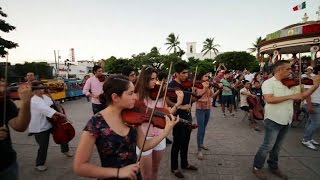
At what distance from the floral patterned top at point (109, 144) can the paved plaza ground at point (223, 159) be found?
2.82 m

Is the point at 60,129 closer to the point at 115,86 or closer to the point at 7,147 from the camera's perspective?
the point at 7,147

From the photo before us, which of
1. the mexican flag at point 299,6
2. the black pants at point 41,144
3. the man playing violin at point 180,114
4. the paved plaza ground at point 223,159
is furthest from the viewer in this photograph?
the mexican flag at point 299,6

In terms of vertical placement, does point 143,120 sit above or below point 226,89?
above

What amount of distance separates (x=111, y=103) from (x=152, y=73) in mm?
1518

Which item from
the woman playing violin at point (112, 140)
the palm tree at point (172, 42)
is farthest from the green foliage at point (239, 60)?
the woman playing violin at point (112, 140)

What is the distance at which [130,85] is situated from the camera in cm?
209

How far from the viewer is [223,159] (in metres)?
5.54

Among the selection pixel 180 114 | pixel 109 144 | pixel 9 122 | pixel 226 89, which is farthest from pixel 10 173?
pixel 226 89

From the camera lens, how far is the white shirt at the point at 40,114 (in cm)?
483

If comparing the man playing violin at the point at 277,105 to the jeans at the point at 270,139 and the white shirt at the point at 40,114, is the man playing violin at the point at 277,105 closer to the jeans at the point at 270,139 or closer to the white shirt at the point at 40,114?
the jeans at the point at 270,139

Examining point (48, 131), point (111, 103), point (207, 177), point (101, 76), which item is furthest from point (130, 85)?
point (101, 76)

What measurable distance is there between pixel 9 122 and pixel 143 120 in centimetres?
121

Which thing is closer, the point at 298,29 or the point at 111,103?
the point at 111,103

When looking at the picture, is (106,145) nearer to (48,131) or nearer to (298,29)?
(48,131)
